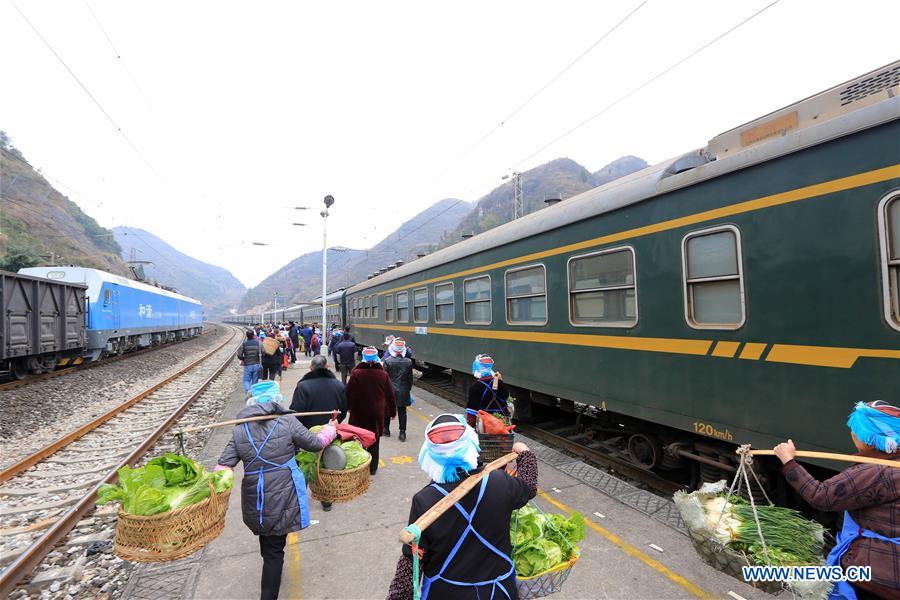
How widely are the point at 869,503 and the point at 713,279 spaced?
8.06 ft

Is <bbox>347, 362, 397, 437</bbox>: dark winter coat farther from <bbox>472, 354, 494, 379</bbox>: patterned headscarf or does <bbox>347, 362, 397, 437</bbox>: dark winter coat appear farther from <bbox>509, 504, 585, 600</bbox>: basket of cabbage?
Result: <bbox>509, 504, 585, 600</bbox>: basket of cabbage

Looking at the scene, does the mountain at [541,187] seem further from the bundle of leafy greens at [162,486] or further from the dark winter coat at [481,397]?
the bundle of leafy greens at [162,486]

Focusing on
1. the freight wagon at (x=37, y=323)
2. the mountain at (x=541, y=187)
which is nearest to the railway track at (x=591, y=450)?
the freight wagon at (x=37, y=323)

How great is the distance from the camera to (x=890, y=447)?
2.07 meters

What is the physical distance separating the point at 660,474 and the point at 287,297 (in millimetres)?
163902

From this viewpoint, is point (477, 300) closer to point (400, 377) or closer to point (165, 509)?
point (400, 377)

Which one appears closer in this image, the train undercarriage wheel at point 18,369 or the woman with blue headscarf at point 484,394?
the woman with blue headscarf at point 484,394

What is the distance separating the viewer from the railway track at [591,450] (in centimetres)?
508

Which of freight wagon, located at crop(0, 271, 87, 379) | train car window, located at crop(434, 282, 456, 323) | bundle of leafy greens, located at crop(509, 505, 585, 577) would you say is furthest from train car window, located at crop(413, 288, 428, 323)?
freight wagon, located at crop(0, 271, 87, 379)

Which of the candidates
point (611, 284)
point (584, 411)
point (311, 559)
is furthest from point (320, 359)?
point (584, 411)

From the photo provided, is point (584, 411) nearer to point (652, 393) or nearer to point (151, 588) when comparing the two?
point (652, 393)

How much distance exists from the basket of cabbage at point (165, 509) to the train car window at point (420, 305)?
8.37 meters

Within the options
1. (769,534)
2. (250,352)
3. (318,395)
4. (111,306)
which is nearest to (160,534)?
(318,395)

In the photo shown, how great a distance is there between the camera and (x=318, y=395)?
4891mm
